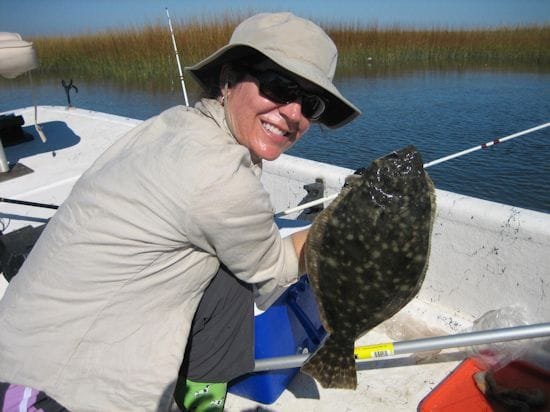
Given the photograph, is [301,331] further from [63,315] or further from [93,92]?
[93,92]

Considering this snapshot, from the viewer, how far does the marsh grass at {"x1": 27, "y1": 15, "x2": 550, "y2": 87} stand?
65.0 ft

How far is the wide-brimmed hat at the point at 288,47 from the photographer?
1705 mm

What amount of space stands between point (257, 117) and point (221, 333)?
1.12 meters

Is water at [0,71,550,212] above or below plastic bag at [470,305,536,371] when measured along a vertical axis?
below

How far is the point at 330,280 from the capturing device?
6.40 feet

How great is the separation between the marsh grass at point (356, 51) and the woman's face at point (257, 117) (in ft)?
60.6

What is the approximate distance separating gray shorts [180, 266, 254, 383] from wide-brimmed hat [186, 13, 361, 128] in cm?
100

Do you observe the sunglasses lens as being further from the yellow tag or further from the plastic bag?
the plastic bag

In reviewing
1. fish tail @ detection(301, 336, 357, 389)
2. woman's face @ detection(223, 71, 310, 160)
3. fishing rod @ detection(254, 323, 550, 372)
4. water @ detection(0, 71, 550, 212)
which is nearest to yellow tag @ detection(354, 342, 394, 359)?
fishing rod @ detection(254, 323, 550, 372)

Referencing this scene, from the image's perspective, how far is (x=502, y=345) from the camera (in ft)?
9.66

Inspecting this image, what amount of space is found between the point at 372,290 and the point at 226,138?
0.94 metres

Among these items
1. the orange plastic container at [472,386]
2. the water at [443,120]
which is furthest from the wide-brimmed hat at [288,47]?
the water at [443,120]

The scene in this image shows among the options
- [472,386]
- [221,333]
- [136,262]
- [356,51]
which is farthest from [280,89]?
[356,51]

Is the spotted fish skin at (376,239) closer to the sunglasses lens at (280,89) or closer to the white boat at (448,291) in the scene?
the sunglasses lens at (280,89)
